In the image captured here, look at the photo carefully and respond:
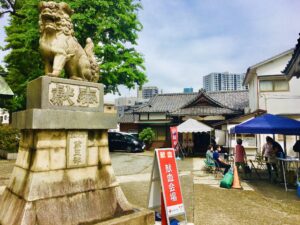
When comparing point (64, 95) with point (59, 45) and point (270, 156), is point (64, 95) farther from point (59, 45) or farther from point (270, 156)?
point (270, 156)

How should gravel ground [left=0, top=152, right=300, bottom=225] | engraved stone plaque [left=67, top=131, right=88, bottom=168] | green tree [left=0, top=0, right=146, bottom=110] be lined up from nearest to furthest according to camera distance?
engraved stone plaque [left=67, top=131, right=88, bottom=168] < gravel ground [left=0, top=152, right=300, bottom=225] < green tree [left=0, top=0, right=146, bottom=110]

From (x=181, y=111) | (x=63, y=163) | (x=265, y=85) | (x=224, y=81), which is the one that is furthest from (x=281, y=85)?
(x=224, y=81)

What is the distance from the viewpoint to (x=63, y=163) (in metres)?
4.04

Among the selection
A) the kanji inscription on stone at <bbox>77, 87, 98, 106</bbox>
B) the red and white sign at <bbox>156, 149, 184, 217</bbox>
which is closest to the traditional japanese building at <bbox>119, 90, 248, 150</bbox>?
the red and white sign at <bbox>156, 149, 184, 217</bbox>

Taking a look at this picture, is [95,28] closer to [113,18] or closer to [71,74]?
[113,18]

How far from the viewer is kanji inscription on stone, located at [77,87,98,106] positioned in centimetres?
451

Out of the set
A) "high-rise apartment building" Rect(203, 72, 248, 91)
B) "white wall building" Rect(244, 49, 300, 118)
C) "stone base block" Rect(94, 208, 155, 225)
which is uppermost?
"high-rise apartment building" Rect(203, 72, 248, 91)

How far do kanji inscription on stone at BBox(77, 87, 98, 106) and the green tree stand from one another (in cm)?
968

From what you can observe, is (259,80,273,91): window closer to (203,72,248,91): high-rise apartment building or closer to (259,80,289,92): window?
(259,80,289,92): window

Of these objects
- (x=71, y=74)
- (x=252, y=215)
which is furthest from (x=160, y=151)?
(x=252, y=215)

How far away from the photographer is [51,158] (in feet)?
12.8

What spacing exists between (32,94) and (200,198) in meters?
5.37

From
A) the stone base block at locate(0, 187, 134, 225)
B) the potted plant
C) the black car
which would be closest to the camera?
the stone base block at locate(0, 187, 134, 225)

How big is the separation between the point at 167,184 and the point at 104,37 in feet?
41.6
